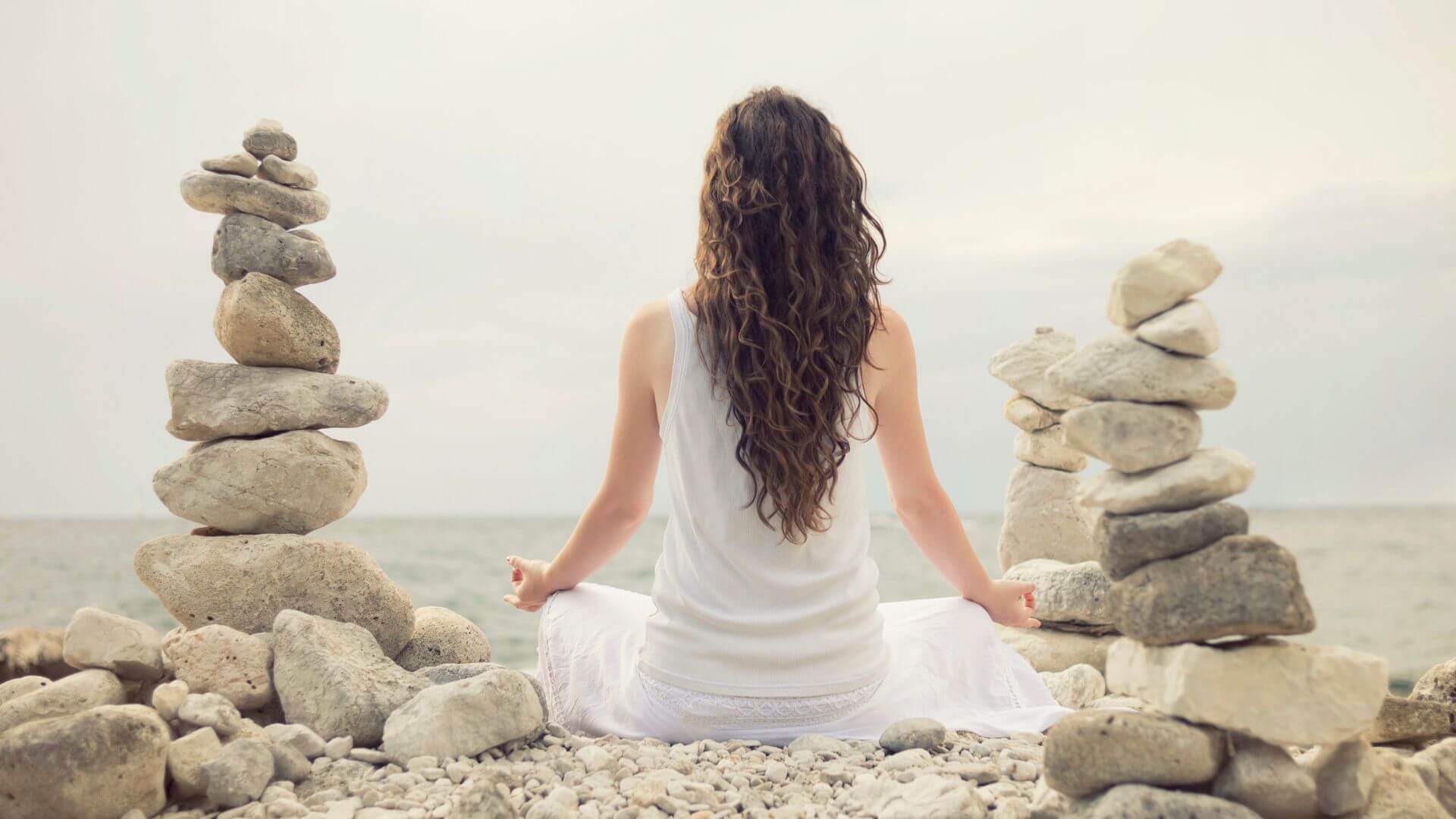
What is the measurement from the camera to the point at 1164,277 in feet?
8.50

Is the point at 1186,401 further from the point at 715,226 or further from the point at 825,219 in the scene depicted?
the point at 715,226

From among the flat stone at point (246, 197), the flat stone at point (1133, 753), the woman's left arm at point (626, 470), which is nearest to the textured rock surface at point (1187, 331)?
the flat stone at point (1133, 753)

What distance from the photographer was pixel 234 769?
2955mm

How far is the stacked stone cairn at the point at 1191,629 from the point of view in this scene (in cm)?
245

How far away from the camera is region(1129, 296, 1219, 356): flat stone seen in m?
2.54

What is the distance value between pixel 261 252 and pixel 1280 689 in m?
4.19

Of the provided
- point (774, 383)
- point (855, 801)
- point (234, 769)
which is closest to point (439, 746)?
point (234, 769)

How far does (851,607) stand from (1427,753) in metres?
1.71

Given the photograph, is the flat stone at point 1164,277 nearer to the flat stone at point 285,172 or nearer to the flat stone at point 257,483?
the flat stone at point 257,483

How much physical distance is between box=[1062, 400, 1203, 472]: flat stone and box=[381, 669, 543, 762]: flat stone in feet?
6.33

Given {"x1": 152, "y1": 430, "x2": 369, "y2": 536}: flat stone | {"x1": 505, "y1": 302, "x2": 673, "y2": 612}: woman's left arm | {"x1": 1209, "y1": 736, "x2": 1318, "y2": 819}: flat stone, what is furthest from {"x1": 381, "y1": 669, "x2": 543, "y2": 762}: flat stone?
{"x1": 1209, "y1": 736, "x2": 1318, "y2": 819}: flat stone

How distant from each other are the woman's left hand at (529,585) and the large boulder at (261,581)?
2.14 feet

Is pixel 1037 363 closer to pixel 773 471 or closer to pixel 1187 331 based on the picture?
pixel 773 471

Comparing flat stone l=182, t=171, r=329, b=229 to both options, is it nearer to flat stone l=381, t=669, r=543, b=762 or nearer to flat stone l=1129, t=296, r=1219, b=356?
flat stone l=381, t=669, r=543, b=762
